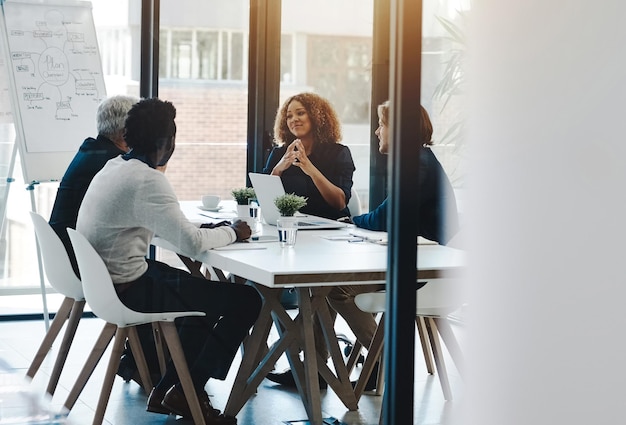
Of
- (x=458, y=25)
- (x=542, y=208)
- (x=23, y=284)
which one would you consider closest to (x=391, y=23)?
(x=458, y=25)

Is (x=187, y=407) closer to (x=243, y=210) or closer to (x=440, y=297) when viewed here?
(x=243, y=210)

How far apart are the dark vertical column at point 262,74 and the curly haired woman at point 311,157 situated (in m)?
0.08

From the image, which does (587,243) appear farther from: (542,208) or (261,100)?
(261,100)

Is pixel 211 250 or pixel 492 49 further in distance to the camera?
pixel 211 250

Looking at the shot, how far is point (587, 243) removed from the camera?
3.13 meters

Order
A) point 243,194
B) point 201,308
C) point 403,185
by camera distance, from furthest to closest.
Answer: point 243,194, point 201,308, point 403,185

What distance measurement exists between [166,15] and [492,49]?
1.10m

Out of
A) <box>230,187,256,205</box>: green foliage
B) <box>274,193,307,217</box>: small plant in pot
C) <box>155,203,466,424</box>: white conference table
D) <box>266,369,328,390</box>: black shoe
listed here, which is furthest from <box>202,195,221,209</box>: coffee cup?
<box>266,369,328,390</box>: black shoe

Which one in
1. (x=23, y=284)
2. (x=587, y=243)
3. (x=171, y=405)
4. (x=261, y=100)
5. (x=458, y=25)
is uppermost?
(x=458, y=25)

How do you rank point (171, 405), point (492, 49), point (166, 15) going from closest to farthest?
point (492, 49) < point (166, 15) < point (171, 405)

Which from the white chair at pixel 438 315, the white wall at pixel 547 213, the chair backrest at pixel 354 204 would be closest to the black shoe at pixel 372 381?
the white chair at pixel 438 315

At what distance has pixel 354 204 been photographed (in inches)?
143

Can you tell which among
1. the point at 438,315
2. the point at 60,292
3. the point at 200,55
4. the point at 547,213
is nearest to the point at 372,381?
the point at 438,315

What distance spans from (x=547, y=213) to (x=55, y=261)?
170 cm
